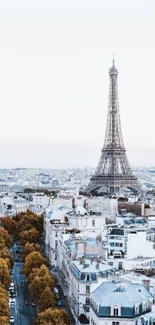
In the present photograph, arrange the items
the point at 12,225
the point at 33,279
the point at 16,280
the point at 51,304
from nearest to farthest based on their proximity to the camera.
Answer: the point at 51,304, the point at 33,279, the point at 16,280, the point at 12,225

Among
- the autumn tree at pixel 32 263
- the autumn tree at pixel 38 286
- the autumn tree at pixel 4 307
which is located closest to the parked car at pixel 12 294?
the autumn tree at pixel 32 263

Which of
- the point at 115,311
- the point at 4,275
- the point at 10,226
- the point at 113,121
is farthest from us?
the point at 113,121

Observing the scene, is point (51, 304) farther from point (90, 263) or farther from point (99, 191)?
point (99, 191)

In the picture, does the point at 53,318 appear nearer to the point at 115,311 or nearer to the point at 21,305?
the point at 115,311

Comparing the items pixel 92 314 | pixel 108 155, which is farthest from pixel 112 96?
pixel 92 314

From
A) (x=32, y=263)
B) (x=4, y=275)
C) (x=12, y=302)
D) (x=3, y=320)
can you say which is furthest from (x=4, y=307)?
(x=32, y=263)

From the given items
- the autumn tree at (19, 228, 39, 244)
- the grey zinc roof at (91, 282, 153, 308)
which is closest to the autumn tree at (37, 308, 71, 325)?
the grey zinc roof at (91, 282, 153, 308)

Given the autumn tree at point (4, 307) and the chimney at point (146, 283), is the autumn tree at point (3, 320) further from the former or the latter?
the chimney at point (146, 283)
